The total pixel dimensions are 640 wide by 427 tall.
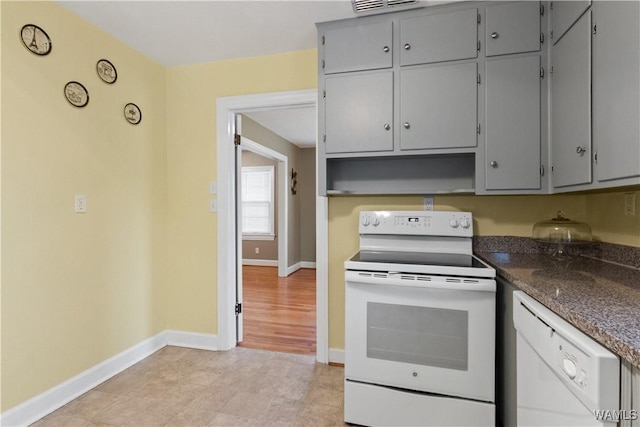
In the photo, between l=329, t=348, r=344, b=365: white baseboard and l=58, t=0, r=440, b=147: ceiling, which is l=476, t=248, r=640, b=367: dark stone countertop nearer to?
l=329, t=348, r=344, b=365: white baseboard

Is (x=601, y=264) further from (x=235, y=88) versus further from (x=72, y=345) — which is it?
(x=72, y=345)

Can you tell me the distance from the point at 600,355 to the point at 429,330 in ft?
3.01

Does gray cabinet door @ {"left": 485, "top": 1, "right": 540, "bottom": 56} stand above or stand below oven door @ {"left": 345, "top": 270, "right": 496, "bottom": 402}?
above

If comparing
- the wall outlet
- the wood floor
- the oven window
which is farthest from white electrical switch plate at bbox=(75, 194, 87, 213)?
the wall outlet

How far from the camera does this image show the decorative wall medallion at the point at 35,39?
1695 millimetres

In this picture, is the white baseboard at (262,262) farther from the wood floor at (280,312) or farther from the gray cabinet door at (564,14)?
the gray cabinet door at (564,14)

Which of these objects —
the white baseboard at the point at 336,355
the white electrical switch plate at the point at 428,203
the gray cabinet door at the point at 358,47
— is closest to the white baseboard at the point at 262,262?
the white baseboard at the point at 336,355

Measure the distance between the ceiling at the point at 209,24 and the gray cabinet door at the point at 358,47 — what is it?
0.11 m

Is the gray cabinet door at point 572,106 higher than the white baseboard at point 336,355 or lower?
higher

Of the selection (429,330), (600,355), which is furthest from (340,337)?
(600,355)

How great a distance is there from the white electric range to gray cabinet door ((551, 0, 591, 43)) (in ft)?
4.19

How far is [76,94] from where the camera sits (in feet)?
6.48

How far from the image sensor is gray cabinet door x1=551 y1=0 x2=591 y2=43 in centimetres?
146

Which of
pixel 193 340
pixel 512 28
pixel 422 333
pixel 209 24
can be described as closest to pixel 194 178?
pixel 209 24
